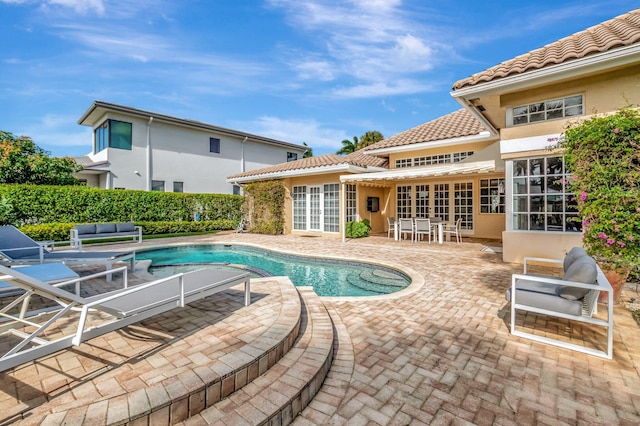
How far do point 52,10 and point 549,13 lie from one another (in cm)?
2293

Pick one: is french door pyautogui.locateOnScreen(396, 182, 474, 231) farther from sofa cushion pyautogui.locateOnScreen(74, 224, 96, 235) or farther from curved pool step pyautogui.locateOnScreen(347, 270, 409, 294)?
sofa cushion pyautogui.locateOnScreen(74, 224, 96, 235)

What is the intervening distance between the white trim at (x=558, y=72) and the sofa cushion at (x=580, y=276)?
5.94m

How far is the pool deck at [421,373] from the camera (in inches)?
117

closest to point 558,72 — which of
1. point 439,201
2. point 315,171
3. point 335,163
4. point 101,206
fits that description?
point 335,163

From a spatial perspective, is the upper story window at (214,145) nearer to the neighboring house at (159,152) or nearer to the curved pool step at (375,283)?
the neighboring house at (159,152)

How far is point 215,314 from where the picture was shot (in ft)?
16.3

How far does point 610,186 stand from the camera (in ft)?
20.4

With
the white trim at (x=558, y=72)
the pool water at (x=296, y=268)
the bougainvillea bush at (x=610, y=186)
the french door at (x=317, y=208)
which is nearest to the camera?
the bougainvillea bush at (x=610, y=186)

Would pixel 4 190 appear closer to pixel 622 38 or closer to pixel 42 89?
pixel 42 89

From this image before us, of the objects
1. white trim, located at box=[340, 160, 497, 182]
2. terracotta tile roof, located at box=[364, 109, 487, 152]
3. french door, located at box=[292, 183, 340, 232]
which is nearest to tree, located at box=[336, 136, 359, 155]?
terracotta tile roof, located at box=[364, 109, 487, 152]

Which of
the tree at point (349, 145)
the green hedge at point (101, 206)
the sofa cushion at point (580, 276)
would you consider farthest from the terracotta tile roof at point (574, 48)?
the tree at point (349, 145)

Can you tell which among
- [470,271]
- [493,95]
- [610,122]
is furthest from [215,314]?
[493,95]

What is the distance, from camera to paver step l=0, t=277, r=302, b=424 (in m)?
2.56

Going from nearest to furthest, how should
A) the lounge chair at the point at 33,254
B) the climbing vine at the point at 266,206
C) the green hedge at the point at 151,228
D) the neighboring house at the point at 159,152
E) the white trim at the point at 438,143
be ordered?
the lounge chair at the point at 33,254 → the green hedge at the point at 151,228 → the white trim at the point at 438,143 → the climbing vine at the point at 266,206 → the neighboring house at the point at 159,152
